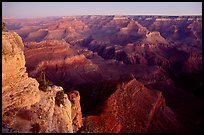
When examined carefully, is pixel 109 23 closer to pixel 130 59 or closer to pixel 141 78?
pixel 130 59

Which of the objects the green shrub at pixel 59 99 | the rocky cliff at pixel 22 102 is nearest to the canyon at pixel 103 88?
the rocky cliff at pixel 22 102

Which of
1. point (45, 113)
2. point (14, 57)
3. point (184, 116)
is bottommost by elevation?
point (184, 116)

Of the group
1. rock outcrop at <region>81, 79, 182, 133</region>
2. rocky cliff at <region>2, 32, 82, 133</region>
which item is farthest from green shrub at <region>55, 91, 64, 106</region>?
rock outcrop at <region>81, 79, 182, 133</region>

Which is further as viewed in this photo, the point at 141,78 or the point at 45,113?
the point at 141,78

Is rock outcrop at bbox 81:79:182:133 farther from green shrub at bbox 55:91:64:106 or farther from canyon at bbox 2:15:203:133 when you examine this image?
green shrub at bbox 55:91:64:106

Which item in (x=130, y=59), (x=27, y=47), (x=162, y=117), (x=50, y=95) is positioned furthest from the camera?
(x=130, y=59)

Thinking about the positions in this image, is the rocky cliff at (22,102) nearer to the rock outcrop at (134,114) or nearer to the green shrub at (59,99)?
the green shrub at (59,99)

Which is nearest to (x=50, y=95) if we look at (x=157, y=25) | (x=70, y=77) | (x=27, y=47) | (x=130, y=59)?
(x=70, y=77)

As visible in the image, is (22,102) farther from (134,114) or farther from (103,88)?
(103,88)
